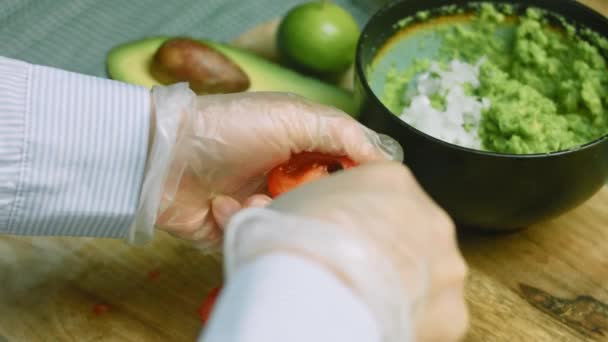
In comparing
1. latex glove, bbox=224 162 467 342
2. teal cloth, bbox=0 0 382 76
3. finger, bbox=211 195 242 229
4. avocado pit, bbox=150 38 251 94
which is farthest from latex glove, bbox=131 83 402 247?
teal cloth, bbox=0 0 382 76

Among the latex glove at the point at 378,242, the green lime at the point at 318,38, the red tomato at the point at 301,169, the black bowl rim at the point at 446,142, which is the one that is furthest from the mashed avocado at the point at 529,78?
the latex glove at the point at 378,242

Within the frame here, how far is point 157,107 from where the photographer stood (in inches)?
31.4

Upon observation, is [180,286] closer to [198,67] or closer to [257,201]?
[257,201]

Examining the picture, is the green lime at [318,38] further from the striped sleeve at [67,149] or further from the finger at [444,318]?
the finger at [444,318]

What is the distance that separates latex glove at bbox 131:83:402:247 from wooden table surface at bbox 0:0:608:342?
0.32ft

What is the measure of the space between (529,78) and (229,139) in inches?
18.2

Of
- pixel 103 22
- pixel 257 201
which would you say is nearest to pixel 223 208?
pixel 257 201

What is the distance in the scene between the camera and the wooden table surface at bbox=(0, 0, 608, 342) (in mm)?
869

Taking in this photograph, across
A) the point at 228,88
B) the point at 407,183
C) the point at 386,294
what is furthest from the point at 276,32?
the point at 386,294

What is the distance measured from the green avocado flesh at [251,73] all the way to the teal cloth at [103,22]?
14cm

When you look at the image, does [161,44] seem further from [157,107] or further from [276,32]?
[157,107]

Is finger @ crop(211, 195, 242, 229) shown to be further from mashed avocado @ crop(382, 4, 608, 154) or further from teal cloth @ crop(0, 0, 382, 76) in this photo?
teal cloth @ crop(0, 0, 382, 76)

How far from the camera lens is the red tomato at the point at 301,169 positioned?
0.80 metres

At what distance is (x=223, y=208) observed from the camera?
0.85 meters
